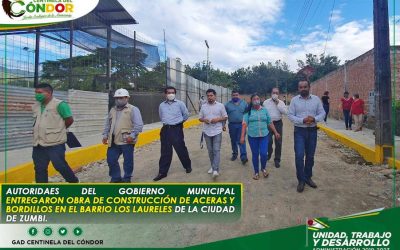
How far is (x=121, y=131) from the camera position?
13.0ft

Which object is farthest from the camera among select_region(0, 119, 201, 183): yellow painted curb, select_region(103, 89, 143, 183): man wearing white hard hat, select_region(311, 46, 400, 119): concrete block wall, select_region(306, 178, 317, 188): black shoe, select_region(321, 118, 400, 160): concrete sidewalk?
select_region(311, 46, 400, 119): concrete block wall

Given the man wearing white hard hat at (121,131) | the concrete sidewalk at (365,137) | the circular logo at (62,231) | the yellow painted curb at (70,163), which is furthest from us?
the concrete sidewalk at (365,137)

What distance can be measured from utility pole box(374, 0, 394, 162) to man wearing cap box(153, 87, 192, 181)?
3054 mm

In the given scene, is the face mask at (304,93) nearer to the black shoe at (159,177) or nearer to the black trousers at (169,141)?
the black trousers at (169,141)

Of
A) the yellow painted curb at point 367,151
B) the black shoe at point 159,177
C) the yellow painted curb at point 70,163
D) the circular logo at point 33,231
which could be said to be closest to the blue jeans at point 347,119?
the yellow painted curb at point 367,151

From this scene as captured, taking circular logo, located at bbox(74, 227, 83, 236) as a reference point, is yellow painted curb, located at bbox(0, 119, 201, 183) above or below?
above

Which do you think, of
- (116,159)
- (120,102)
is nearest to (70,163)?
(116,159)

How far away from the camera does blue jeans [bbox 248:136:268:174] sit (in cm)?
443

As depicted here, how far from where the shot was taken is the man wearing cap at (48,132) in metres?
3.48

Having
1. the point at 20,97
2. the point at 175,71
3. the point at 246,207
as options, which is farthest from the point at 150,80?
the point at 246,207

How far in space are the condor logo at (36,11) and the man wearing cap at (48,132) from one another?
74 centimetres

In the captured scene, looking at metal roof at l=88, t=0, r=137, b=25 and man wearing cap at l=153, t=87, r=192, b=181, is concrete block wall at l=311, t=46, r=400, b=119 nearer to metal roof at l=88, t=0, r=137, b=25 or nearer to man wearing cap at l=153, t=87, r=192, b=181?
man wearing cap at l=153, t=87, r=192, b=181

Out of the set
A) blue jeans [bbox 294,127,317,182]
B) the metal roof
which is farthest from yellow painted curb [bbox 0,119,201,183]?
blue jeans [bbox 294,127,317,182]

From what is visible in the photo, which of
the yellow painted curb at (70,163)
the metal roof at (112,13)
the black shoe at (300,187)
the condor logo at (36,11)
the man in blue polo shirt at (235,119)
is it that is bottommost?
the black shoe at (300,187)
